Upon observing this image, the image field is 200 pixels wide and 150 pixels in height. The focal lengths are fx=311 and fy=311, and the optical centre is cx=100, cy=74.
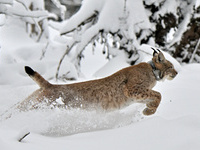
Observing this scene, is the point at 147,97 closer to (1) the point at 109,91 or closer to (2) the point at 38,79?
(1) the point at 109,91

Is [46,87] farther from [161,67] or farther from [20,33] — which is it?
[20,33]

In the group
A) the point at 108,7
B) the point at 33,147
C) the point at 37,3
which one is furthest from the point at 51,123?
the point at 37,3

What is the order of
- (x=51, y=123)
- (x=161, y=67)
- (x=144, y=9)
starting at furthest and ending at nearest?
(x=144, y=9) < (x=161, y=67) < (x=51, y=123)

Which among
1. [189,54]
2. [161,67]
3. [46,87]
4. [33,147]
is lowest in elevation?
[189,54]

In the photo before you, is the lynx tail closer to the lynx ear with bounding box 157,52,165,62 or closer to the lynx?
the lynx

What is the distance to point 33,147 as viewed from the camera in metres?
2.16

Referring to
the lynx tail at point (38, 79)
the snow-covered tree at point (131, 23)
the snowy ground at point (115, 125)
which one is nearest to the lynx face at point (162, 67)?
the snowy ground at point (115, 125)

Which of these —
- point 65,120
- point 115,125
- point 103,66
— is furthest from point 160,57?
point 103,66

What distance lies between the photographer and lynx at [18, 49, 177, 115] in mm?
3493

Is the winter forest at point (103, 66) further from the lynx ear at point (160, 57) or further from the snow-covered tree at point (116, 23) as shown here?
the lynx ear at point (160, 57)

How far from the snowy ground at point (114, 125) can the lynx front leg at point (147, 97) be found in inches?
4.0

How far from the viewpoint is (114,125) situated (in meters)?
3.48

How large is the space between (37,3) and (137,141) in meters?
6.80

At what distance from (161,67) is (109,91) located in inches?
32.2
